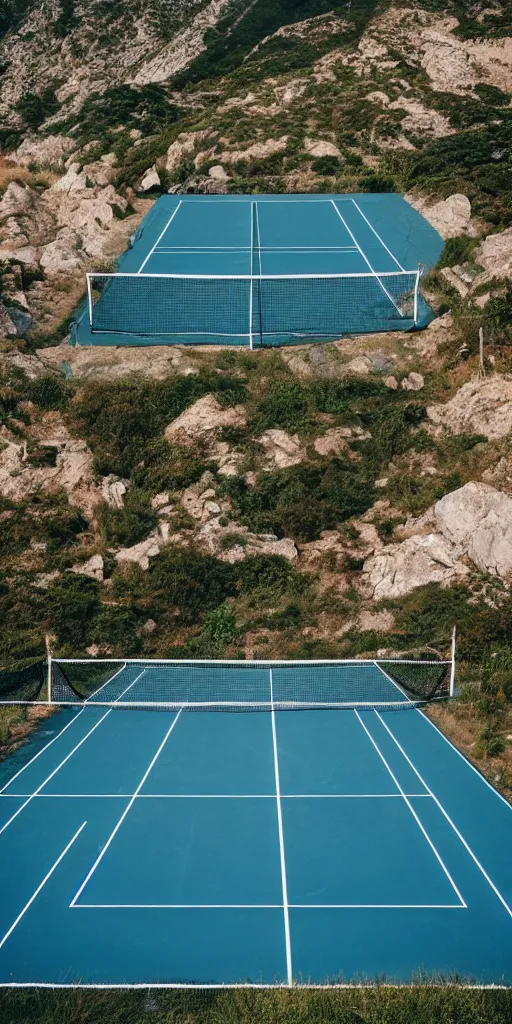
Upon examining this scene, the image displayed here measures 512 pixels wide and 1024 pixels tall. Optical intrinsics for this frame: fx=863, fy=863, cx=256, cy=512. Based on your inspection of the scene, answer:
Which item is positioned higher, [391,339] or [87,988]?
[391,339]

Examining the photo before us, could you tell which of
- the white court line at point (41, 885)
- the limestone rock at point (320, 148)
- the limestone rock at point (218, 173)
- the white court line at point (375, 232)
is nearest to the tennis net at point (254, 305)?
the white court line at point (375, 232)

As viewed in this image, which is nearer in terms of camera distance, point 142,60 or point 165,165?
point 165,165

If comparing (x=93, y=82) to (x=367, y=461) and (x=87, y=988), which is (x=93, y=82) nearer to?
(x=367, y=461)

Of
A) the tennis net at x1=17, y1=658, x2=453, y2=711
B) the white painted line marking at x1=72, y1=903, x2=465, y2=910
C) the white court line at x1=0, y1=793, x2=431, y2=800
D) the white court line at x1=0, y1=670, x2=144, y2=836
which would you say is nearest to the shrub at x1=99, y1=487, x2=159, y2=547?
the tennis net at x1=17, y1=658, x2=453, y2=711

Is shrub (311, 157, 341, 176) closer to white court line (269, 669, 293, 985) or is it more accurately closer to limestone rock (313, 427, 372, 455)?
limestone rock (313, 427, 372, 455)

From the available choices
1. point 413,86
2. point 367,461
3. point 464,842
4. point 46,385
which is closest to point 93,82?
point 413,86

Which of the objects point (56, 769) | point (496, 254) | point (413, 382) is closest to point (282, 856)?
point (56, 769)
